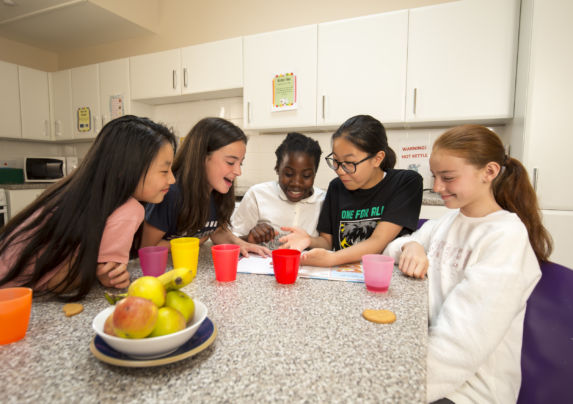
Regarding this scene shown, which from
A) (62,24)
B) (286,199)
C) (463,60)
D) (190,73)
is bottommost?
(286,199)

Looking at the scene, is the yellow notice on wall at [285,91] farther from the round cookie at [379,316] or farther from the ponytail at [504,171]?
the round cookie at [379,316]

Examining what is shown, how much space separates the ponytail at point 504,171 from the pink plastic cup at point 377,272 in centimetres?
44

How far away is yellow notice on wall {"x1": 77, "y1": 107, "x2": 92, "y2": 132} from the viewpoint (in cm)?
369

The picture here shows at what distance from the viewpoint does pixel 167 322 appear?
48 cm

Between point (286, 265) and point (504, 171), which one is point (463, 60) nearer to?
point (504, 171)

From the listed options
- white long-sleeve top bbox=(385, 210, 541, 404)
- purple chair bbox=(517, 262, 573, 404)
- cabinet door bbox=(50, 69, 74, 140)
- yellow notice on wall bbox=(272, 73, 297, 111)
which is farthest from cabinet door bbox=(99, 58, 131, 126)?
purple chair bbox=(517, 262, 573, 404)

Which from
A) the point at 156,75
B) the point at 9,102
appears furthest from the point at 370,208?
the point at 9,102

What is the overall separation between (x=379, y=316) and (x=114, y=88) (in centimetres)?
380

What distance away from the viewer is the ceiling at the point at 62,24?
2.99 metres

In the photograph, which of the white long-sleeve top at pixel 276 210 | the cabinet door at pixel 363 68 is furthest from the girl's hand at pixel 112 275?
the cabinet door at pixel 363 68

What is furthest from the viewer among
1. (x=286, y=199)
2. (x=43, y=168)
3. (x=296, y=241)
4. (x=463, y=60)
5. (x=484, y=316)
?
(x=43, y=168)

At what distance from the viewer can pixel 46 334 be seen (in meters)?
0.56

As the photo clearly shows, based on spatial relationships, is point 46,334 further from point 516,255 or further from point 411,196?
point 411,196

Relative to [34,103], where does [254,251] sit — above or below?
below
